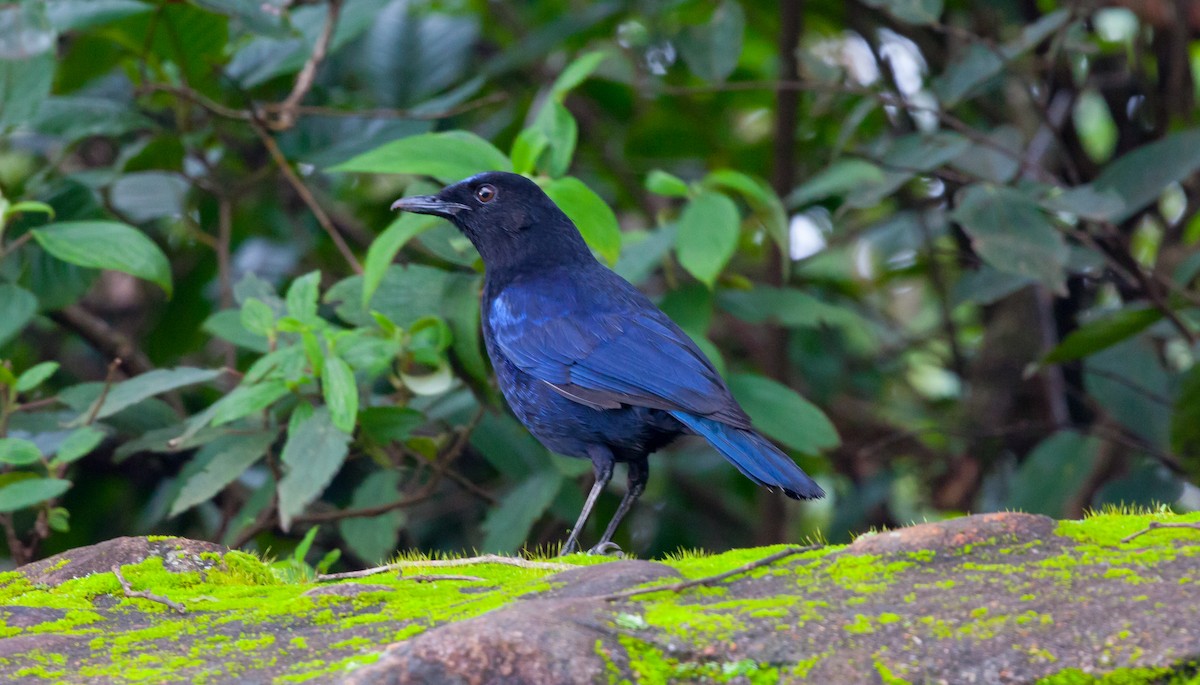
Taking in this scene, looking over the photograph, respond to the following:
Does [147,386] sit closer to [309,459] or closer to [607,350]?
[309,459]

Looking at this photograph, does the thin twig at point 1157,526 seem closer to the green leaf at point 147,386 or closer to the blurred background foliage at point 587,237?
the blurred background foliage at point 587,237

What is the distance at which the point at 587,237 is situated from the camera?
14.9 feet

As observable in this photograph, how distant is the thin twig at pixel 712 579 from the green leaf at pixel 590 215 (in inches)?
71.8

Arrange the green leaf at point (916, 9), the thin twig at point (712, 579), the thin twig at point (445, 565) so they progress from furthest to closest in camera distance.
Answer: the green leaf at point (916, 9) → the thin twig at point (445, 565) → the thin twig at point (712, 579)

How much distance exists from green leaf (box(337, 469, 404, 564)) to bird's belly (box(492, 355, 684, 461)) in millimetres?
797

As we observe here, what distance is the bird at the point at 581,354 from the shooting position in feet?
13.5

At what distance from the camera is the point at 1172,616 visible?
88.3 inches

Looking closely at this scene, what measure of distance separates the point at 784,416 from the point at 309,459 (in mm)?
1795

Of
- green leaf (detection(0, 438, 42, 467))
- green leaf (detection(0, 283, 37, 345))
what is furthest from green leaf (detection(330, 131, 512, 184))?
green leaf (detection(0, 438, 42, 467))

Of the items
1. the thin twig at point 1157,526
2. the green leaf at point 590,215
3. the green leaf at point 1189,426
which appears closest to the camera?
the thin twig at point 1157,526

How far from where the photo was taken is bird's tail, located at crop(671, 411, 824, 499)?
371 cm

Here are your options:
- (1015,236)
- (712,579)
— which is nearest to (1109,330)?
(1015,236)

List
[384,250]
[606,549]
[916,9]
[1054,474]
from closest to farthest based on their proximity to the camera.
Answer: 1. [606,549]
2. [384,250]
3. [916,9]
4. [1054,474]

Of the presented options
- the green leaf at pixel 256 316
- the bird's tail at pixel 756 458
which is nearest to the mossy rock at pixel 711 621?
the bird's tail at pixel 756 458
